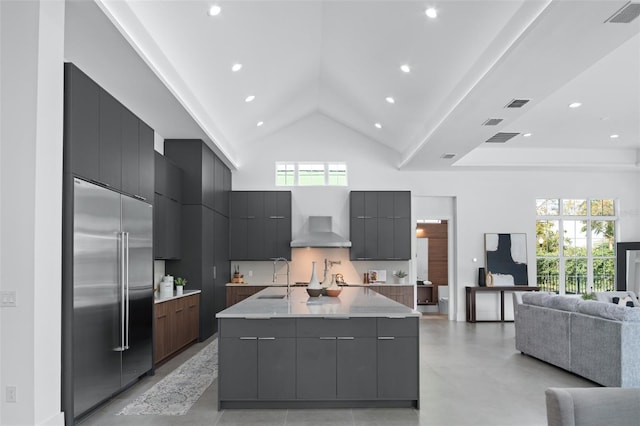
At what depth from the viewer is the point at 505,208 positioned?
11750 mm

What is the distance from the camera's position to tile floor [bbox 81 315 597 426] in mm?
4586

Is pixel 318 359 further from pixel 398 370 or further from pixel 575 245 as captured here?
pixel 575 245

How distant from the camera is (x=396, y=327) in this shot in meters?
4.91

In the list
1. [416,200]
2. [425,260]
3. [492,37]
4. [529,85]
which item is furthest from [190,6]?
[425,260]

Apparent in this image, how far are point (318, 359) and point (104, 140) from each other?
266 centimetres

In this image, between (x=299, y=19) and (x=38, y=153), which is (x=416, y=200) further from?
(x=38, y=153)

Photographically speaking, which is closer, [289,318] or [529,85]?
[289,318]

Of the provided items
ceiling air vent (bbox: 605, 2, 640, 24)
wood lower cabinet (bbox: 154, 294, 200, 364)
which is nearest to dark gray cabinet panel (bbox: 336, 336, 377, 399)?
wood lower cabinet (bbox: 154, 294, 200, 364)

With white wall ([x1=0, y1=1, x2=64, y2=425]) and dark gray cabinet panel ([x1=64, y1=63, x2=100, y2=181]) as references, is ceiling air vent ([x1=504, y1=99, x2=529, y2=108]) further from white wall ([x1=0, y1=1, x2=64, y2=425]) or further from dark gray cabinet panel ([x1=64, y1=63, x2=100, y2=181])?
white wall ([x1=0, y1=1, x2=64, y2=425])

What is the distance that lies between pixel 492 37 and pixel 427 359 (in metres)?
4.10

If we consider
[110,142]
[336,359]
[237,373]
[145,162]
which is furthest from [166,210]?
[336,359]

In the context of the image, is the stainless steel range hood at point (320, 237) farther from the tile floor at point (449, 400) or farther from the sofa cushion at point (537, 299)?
the sofa cushion at point (537, 299)

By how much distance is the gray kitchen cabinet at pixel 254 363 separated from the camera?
484cm

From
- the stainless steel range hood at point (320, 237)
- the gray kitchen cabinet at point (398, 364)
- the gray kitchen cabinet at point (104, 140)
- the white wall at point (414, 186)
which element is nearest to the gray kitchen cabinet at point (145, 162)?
the gray kitchen cabinet at point (104, 140)
